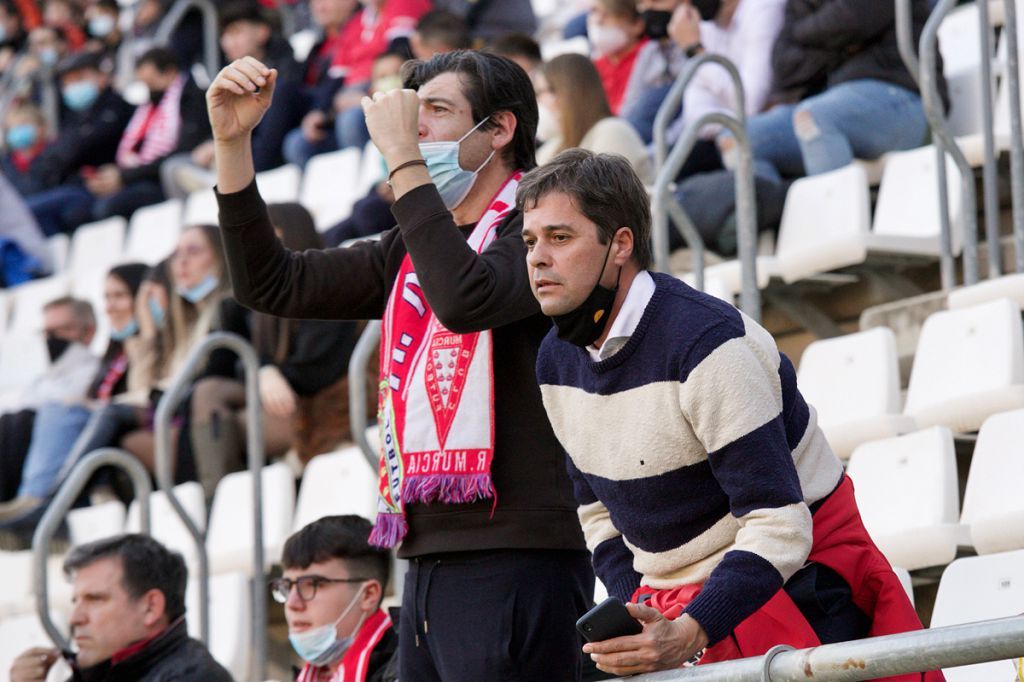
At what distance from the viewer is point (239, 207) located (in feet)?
9.48

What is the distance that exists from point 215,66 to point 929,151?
17.7ft

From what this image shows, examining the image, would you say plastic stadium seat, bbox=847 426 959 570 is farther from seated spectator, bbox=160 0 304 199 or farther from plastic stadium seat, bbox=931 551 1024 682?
seated spectator, bbox=160 0 304 199

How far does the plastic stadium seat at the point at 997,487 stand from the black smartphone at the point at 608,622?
161cm

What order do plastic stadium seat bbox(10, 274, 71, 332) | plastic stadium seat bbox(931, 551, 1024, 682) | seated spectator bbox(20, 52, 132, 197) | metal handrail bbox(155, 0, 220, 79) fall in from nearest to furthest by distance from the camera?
1. plastic stadium seat bbox(931, 551, 1024, 682)
2. plastic stadium seat bbox(10, 274, 71, 332)
3. seated spectator bbox(20, 52, 132, 197)
4. metal handrail bbox(155, 0, 220, 79)

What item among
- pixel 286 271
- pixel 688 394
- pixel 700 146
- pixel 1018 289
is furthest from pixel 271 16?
pixel 688 394

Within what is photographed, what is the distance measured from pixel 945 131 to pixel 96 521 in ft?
10.3

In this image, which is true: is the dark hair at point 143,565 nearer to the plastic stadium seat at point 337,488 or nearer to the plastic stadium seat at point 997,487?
the plastic stadium seat at point 337,488

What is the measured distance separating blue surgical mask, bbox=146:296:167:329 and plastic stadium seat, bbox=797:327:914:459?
287 centimetres

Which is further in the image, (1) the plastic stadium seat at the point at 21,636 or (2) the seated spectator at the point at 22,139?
(2) the seated spectator at the point at 22,139

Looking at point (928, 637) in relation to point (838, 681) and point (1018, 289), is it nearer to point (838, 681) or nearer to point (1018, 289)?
point (838, 681)

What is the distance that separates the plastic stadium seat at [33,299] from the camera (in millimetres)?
8523

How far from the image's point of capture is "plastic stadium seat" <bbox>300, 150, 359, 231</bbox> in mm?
7891

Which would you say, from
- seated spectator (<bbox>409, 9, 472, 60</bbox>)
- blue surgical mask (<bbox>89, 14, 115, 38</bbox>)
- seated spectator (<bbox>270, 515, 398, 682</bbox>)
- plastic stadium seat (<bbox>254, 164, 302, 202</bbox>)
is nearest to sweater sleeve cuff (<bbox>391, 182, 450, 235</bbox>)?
seated spectator (<bbox>270, 515, 398, 682</bbox>)

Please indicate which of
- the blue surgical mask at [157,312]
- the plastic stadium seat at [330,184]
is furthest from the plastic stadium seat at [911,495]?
the plastic stadium seat at [330,184]
